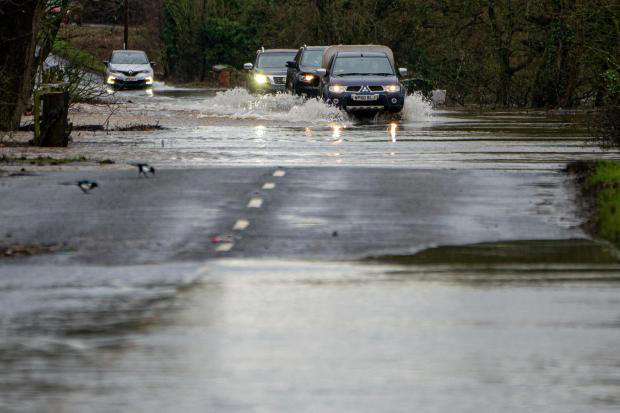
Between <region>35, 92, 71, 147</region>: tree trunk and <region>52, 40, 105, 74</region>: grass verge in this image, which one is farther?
<region>52, 40, 105, 74</region>: grass verge

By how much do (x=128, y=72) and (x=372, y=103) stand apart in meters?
25.6

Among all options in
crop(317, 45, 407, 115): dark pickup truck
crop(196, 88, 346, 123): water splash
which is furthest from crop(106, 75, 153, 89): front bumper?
crop(317, 45, 407, 115): dark pickup truck

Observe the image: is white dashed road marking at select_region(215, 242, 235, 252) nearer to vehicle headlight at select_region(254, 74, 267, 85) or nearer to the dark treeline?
the dark treeline

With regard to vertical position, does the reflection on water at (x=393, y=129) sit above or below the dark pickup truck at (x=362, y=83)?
below

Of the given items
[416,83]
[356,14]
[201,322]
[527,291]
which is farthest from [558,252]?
[356,14]

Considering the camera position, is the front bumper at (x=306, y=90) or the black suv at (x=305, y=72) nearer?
the front bumper at (x=306, y=90)

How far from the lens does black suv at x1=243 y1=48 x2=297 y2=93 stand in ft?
157

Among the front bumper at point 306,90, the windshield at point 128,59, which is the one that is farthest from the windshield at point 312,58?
the windshield at point 128,59

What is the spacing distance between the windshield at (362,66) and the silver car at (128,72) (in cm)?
2268

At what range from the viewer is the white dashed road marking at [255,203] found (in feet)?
54.4

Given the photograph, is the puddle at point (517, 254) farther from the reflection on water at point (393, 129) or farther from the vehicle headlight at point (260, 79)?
the vehicle headlight at point (260, 79)

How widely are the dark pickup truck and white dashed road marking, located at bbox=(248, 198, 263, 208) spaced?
19.5 metres

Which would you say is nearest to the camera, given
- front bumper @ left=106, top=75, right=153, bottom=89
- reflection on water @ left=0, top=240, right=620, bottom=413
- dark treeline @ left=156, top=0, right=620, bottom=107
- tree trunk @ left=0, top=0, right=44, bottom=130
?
reflection on water @ left=0, top=240, right=620, bottom=413

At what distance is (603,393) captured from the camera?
817cm
